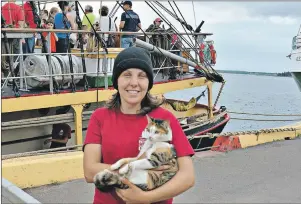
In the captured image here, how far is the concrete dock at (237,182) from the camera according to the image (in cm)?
472

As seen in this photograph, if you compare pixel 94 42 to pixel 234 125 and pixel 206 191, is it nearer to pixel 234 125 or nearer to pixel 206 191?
pixel 206 191

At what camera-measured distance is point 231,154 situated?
6.75 metres

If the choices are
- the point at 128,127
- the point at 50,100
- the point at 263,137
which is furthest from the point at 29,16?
the point at 128,127

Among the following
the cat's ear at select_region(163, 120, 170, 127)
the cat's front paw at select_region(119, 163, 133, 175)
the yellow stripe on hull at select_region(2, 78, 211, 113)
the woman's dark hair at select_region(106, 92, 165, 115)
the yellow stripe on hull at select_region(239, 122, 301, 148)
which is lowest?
the yellow stripe on hull at select_region(239, 122, 301, 148)

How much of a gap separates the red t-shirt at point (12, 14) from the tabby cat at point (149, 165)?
615 cm

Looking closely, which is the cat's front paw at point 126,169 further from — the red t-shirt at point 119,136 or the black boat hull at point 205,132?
the black boat hull at point 205,132

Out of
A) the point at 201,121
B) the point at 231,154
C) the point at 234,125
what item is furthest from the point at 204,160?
the point at 234,125

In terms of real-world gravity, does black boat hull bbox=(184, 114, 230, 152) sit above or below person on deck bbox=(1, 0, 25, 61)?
below

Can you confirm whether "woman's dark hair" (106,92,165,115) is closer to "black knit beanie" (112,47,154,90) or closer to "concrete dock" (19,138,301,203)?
"black knit beanie" (112,47,154,90)

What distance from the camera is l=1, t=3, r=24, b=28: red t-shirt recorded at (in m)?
7.66

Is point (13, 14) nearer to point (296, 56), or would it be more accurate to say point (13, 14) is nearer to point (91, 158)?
point (91, 158)

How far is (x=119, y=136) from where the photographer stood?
2184 mm

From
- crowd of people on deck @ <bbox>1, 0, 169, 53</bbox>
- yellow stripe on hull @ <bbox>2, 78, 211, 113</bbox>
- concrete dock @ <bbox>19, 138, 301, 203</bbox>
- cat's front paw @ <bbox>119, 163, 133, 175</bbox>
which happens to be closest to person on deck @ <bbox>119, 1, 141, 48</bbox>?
crowd of people on deck @ <bbox>1, 0, 169, 53</bbox>

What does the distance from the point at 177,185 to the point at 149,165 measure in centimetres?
17
